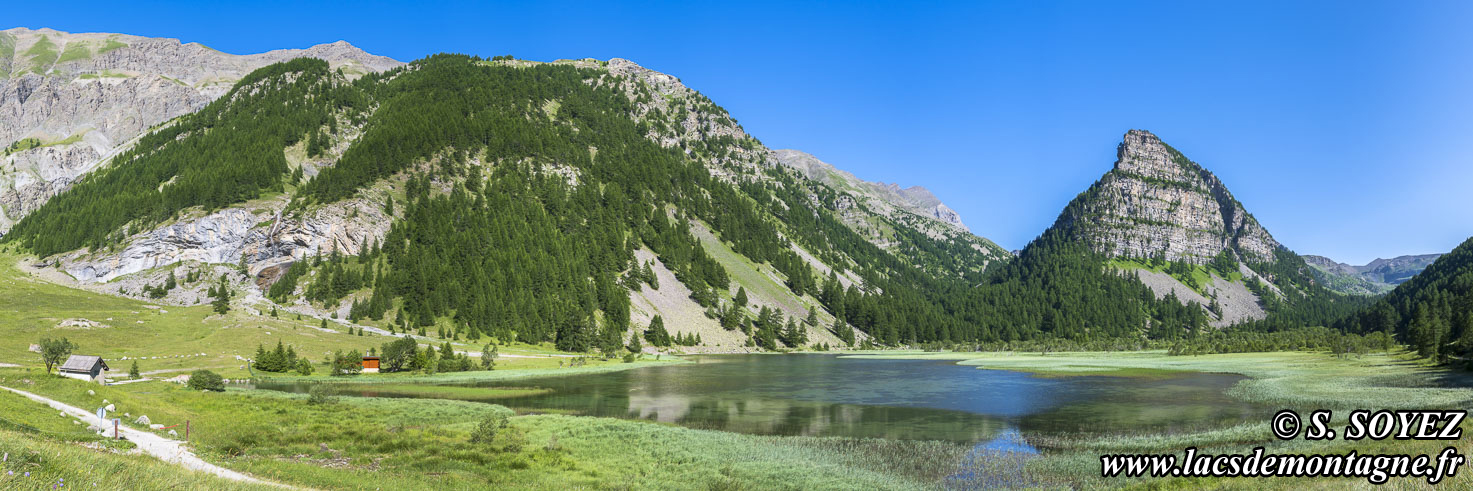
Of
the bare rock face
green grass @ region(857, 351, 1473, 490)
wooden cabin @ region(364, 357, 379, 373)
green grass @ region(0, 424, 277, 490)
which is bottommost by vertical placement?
wooden cabin @ region(364, 357, 379, 373)

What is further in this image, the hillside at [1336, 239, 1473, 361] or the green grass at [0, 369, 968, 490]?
the hillside at [1336, 239, 1473, 361]

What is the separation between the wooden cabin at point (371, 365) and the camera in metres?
91.4

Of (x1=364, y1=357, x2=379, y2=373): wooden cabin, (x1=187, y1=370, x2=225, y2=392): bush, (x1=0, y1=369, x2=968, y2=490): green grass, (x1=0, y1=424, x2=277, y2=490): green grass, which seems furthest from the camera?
(x1=364, y1=357, x2=379, y2=373): wooden cabin

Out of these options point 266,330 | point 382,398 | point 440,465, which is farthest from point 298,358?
point 440,465

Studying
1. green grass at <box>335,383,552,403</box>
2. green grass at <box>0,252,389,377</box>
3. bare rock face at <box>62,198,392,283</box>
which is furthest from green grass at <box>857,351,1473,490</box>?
bare rock face at <box>62,198,392,283</box>

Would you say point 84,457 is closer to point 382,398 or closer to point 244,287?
point 382,398

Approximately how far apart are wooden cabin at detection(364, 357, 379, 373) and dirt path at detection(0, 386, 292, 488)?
175 ft

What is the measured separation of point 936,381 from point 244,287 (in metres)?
154

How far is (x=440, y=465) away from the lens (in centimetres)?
3234

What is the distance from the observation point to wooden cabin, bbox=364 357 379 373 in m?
91.4

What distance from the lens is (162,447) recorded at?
30188 mm

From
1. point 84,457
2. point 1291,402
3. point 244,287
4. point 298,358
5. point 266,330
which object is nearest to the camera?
point 84,457

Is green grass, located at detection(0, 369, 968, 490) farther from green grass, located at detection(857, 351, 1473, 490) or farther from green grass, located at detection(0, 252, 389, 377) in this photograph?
green grass, located at detection(0, 252, 389, 377)

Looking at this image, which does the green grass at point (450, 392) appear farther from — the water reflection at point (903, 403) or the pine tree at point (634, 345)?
the pine tree at point (634, 345)
